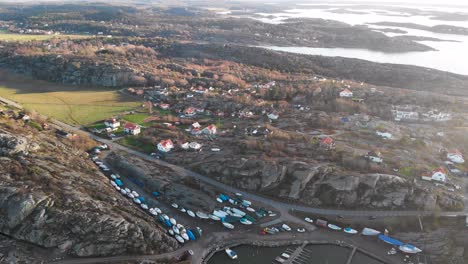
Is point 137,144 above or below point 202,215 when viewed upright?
above

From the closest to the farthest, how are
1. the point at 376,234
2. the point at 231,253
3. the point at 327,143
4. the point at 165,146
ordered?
the point at 231,253 → the point at 376,234 → the point at 327,143 → the point at 165,146

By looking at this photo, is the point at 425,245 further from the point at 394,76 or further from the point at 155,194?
the point at 394,76

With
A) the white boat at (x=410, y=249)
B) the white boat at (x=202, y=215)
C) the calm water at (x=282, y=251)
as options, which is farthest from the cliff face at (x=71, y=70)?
the white boat at (x=410, y=249)

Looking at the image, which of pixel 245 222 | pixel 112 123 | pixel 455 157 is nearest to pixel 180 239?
pixel 245 222

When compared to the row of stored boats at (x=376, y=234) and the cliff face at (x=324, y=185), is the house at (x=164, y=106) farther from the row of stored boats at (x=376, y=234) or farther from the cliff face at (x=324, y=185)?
the row of stored boats at (x=376, y=234)

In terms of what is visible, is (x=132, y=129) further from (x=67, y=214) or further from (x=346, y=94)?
(x=346, y=94)

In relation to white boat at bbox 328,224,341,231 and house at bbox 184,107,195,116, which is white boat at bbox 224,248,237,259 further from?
house at bbox 184,107,195,116
